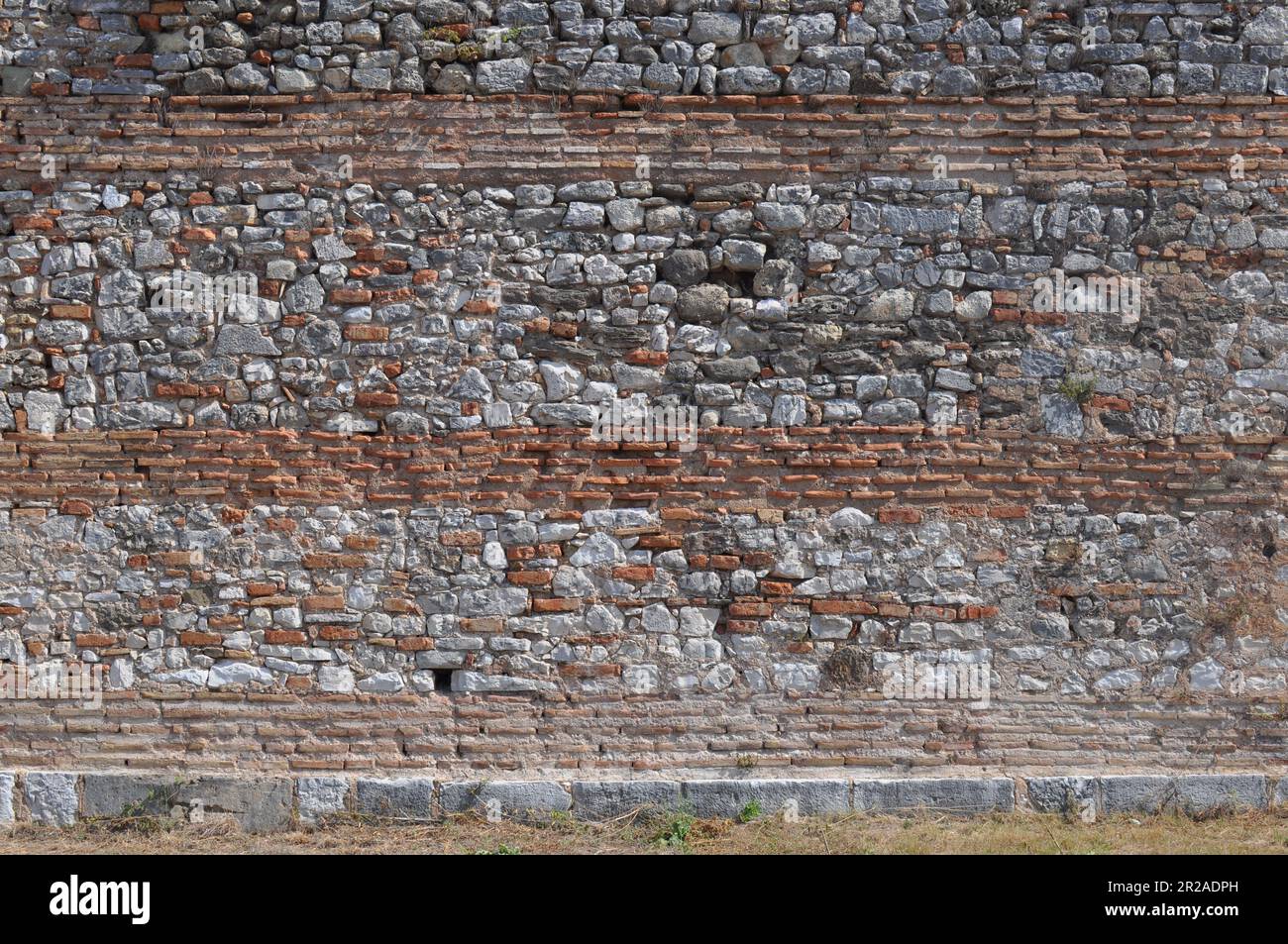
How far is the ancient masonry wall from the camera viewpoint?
614cm

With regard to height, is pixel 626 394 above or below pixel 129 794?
above

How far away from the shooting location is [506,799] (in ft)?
19.8

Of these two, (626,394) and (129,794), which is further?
(626,394)

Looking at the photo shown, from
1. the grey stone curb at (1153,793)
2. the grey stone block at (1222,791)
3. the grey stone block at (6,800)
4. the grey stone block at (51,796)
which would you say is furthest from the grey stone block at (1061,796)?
the grey stone block at (6,800)

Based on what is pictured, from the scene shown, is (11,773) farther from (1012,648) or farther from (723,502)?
(1012,648)

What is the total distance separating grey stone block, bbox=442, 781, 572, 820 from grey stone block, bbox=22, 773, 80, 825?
6.73 ft

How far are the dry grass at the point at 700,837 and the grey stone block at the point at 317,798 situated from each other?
0.08m

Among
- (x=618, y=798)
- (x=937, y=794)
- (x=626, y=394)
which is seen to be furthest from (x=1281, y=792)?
(x=626, y=394)

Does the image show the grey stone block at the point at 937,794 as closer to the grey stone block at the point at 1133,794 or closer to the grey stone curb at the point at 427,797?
the grey stone curb at the point at 427,797

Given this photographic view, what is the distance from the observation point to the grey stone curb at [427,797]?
19.8ft

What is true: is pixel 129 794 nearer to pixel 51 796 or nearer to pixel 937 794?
pixel 51 796

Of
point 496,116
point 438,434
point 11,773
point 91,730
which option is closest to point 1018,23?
point 496,116

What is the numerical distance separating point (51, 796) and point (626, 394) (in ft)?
12.7

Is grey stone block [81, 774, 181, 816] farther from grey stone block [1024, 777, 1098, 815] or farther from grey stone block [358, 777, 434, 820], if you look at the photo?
grey stone block [1024, 777, 1098, 815]
